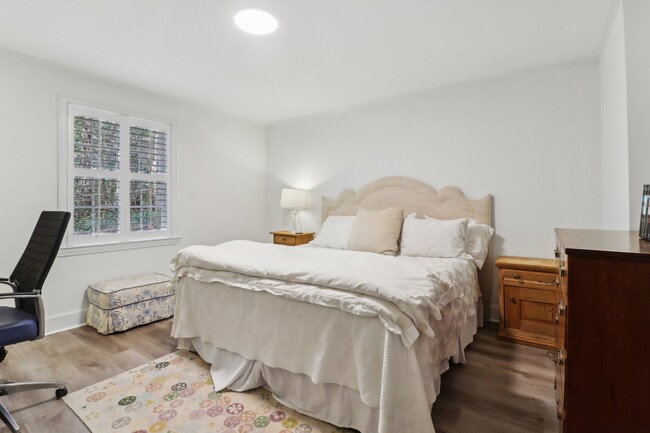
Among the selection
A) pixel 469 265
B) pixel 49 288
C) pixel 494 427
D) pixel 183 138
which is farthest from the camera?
pixel 183 138

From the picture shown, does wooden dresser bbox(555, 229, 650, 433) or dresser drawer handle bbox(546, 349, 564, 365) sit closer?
wooden dresser bbox(555, 229, 650, 433)

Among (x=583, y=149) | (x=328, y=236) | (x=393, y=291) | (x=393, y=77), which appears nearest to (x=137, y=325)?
(x=328, y=236)

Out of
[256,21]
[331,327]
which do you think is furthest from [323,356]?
[256,21]

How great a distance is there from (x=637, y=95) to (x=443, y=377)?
6.62ft

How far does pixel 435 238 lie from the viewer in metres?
2.97

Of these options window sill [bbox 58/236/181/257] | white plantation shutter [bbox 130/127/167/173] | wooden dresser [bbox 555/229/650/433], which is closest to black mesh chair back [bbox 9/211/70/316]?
window sill [bbox 58/236/181/257]

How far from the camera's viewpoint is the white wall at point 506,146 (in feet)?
9.35

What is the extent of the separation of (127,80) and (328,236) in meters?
2.58

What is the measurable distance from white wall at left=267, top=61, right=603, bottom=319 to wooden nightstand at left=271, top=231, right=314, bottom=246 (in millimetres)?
883

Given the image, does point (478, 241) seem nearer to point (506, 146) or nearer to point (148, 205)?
point (506, 146)

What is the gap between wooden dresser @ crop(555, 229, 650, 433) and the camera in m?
0.95

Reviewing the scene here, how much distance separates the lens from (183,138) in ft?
13.1

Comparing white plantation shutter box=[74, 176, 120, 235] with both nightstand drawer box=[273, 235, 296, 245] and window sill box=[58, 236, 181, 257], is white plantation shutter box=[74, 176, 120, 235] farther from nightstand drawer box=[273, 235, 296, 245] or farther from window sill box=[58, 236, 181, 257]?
nightstand drawer box=[273, 235, 296, 245]

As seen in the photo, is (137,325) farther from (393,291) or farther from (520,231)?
(520,231)
